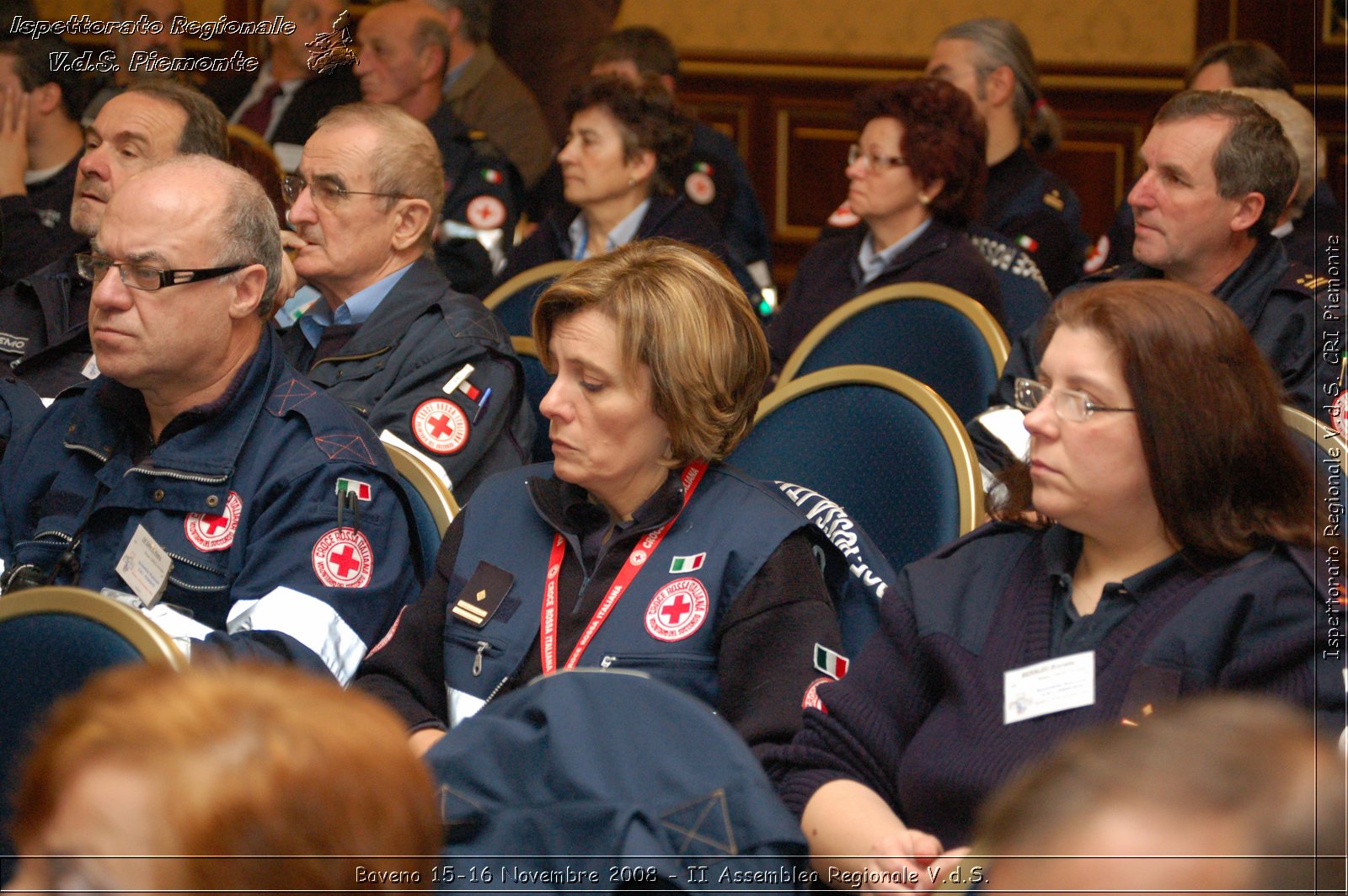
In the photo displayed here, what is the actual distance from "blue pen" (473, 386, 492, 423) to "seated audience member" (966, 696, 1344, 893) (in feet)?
6.84

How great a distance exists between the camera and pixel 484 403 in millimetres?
2785

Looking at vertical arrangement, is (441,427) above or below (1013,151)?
below

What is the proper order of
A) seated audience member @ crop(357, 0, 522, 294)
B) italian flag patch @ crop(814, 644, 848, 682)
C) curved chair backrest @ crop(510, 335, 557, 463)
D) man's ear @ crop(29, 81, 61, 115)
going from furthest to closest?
seated audience member @ crop(357, 0, 522, 294)
man's ear @ crop(29, 81, 61, 115)
curved chair backrest @ crop(510, 335, 557, 463)
italian flag patch @ crop(814, 644, 848, 682)

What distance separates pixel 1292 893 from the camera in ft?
2.41

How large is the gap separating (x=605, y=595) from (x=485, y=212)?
9.84 feet

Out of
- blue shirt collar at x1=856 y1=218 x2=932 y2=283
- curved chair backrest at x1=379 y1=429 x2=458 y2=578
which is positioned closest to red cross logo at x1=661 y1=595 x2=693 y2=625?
curved chair backrest at x1=379 y1=429 x2=458 y2=578

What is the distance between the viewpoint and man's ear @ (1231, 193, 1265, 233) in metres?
2.93

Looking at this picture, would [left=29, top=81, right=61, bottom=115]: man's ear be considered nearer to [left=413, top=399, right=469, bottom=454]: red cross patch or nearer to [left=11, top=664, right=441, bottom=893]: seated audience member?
[left=413, top=399, right=469, bottom=454]: red cross patch

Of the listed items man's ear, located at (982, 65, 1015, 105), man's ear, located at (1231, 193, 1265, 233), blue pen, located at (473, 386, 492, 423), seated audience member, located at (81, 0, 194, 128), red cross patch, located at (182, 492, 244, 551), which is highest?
seated audience member, located at (81, 0, 194, 128)

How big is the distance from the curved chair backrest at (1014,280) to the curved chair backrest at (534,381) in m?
1.43

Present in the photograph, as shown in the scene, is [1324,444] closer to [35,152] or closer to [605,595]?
[605,595]

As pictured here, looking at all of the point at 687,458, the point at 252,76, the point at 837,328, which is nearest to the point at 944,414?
the point at 687,458

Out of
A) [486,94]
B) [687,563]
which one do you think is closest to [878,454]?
[687,563]

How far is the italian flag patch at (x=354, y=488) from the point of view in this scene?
6.68 ft
